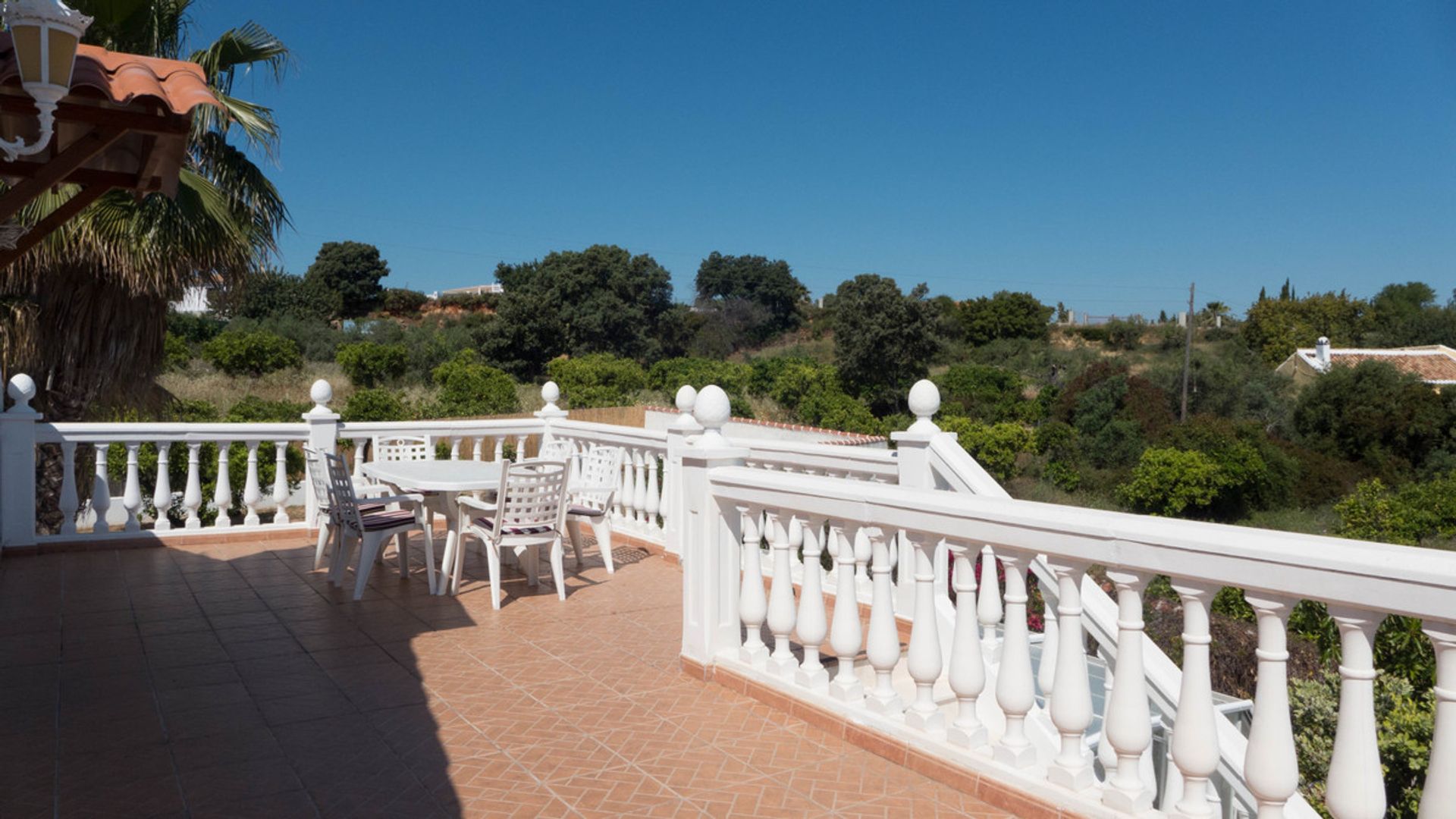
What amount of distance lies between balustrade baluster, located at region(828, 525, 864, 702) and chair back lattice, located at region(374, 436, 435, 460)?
16.6 feet

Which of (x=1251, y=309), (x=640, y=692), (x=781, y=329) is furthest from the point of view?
(x=781, y=329)

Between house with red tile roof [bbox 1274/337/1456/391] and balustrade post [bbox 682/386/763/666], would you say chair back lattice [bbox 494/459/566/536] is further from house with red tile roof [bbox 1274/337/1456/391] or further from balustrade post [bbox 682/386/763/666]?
house with red tile roof [bbox 1274/337/1456/391]

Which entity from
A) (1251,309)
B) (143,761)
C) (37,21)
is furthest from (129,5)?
(1251,309)

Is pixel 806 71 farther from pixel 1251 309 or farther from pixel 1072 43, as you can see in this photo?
pixel 1251 309

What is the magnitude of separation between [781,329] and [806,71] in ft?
59.3

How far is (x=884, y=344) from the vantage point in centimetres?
3494

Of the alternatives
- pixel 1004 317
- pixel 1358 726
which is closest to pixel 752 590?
pixel 1358 726

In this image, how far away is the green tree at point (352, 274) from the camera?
42.3 metres

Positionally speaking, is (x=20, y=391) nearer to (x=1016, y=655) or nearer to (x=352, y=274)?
(x=1016, y=655)

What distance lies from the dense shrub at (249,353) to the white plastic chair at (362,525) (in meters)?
21.2

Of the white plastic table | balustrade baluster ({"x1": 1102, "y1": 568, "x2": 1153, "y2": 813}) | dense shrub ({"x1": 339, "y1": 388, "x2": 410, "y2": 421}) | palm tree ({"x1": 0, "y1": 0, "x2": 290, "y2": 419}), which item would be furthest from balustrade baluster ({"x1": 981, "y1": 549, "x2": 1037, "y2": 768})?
dense shrub ({"x1": 339, "y1": 388, "x2": 410, "y2": 421})

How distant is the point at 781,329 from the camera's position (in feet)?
175

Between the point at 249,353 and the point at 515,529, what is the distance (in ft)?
74.3

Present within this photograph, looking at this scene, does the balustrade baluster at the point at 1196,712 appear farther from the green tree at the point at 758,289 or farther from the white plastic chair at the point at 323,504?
the green tree at the point at 758,289
